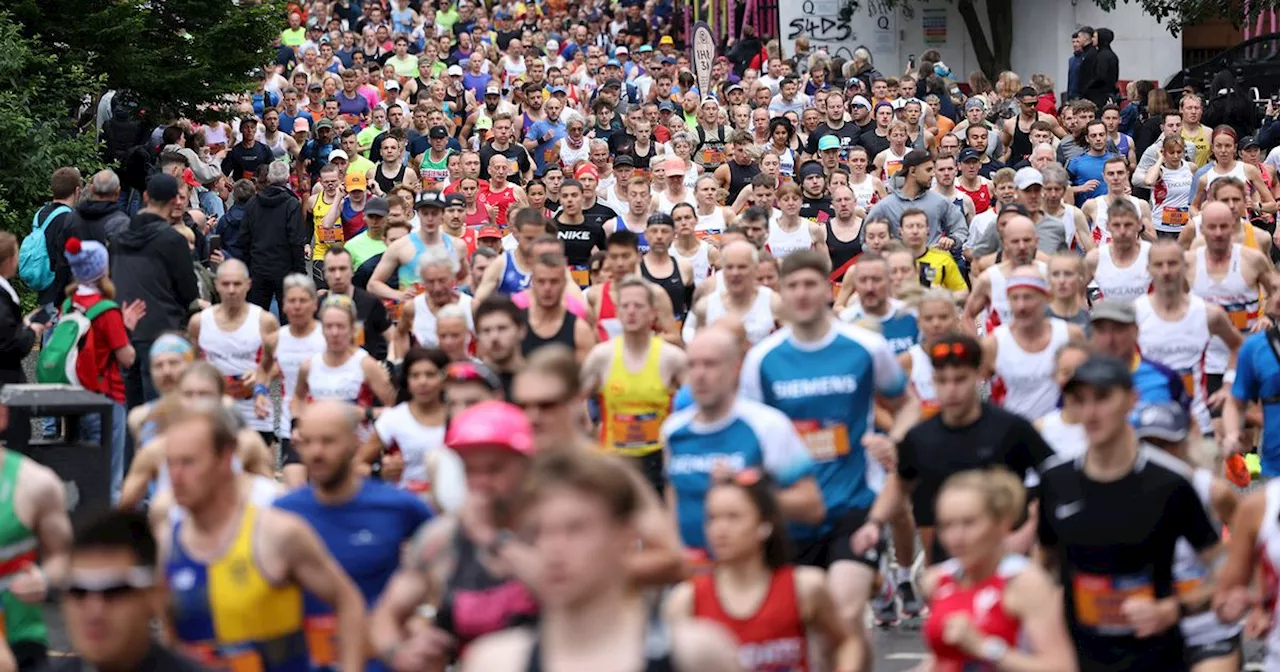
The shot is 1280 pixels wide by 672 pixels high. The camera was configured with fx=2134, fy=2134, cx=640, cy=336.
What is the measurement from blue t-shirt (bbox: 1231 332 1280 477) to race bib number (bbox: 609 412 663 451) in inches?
104

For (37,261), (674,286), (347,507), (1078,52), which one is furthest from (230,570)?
(1078,52)

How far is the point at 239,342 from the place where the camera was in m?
12.2

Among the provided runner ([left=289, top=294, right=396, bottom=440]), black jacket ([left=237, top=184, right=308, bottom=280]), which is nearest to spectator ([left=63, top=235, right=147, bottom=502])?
runner ([left=289, top=294, right=396, bottom=440])

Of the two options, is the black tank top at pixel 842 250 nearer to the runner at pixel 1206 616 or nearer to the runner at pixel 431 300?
the runner at pixel 431 300

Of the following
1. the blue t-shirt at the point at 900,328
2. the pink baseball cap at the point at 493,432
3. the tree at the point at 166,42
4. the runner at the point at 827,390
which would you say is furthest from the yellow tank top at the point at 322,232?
the pink baseball cap at the point at 493,432

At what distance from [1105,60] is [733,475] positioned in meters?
20.4

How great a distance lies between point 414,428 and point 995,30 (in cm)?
2913

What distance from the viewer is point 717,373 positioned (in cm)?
749

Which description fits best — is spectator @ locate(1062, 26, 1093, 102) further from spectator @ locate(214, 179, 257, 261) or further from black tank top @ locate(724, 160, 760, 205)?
spectator @ locate(214, 179, 257, 261)

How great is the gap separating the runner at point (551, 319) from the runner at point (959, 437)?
2774 mm

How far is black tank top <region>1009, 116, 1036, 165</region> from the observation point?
2212 cm

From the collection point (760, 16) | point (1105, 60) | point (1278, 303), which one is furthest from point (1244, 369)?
point (760, 16)

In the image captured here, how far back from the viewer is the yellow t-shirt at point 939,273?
14867 mm

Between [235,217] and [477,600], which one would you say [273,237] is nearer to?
[235,217]
